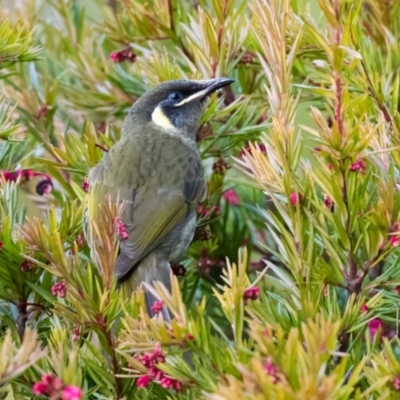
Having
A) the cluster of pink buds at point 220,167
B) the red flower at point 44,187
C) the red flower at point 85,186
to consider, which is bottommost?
the red flower at point 44,187

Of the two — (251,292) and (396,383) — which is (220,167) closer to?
(251,292)

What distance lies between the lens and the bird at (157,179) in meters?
2.73

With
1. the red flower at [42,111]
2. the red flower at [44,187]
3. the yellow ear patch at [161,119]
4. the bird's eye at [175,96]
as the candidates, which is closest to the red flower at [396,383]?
the red flower at [44,187]

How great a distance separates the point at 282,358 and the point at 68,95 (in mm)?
1802

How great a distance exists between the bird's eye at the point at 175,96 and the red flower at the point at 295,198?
1818mm

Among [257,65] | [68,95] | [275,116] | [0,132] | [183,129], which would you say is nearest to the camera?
[275,116]

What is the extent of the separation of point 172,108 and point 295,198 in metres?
2.04

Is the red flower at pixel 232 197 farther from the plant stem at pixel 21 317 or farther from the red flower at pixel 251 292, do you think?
the red flower at pixel 251 292

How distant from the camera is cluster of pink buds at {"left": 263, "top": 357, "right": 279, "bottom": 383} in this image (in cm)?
104

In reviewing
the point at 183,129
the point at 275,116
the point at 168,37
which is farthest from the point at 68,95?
the point at 275,116

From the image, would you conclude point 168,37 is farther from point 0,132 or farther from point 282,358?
point 282,358

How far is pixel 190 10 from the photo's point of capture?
270 cm

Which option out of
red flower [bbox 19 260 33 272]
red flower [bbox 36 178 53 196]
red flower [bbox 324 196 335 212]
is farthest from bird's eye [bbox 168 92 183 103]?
red flower [bbox 324 196 335 212]

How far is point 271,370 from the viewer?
1043mm
